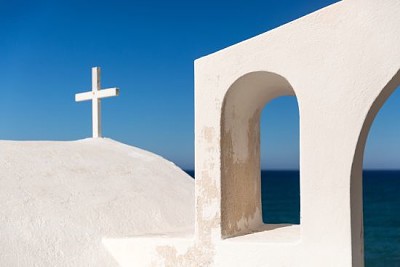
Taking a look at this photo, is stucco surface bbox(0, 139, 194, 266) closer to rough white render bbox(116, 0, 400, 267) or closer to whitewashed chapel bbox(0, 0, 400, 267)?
whitewashed chapel bbox(0, 0, 400, 267)

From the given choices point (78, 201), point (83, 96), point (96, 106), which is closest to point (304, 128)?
point (78, 201)

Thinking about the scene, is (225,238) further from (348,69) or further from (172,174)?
(172,174)

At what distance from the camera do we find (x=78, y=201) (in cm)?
839

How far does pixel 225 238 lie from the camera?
6.76 metres

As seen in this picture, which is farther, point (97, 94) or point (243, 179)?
point (97, 94)

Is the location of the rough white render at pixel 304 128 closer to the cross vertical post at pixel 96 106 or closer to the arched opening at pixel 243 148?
the arched opening at pixel 243 148

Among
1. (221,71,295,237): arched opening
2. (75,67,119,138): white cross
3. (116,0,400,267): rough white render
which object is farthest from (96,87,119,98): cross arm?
(116,0,400,267): rough white render

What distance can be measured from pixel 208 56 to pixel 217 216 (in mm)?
2063

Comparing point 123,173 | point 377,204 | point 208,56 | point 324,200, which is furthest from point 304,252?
point 377,204

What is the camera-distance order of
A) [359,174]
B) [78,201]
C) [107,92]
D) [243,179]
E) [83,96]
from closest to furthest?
[359,174], [243,179], [78,201], [107,92], [83,96]

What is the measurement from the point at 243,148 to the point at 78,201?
2874 mm

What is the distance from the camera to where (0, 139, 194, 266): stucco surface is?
7383 mm

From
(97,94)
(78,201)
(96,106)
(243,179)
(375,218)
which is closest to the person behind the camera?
(243,179)

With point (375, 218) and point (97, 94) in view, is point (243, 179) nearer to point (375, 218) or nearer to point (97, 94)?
point (97, 94)
